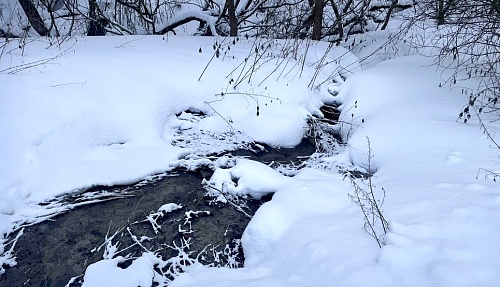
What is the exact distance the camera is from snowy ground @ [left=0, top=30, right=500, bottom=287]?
223 centimetres

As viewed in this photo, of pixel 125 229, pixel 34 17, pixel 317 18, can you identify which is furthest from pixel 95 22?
pixel 125 229

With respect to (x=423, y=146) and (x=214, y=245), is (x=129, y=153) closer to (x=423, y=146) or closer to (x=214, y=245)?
(x=214, y=245)

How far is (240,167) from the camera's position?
3.51m

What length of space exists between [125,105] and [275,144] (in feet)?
4.86

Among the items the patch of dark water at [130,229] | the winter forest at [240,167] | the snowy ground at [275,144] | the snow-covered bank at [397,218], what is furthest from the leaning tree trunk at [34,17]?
the snow-covered bank at [397,218]

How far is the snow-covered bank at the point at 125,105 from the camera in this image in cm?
309

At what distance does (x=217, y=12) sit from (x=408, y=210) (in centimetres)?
534

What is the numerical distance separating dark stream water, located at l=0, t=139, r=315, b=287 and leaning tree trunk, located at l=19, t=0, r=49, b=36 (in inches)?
168

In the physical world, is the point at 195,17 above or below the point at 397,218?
above

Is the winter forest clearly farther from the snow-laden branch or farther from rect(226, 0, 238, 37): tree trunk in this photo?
rect(226, 0, 238, 37): tree trunk

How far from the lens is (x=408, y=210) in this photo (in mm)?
2572

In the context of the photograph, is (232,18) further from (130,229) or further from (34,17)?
(130,229)

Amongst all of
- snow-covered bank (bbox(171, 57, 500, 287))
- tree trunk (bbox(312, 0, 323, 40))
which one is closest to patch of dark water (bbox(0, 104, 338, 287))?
snow-covered bank (bbox(171, 57, 500, 287))

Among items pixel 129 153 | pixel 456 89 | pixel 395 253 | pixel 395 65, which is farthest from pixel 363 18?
pixel 395 253
